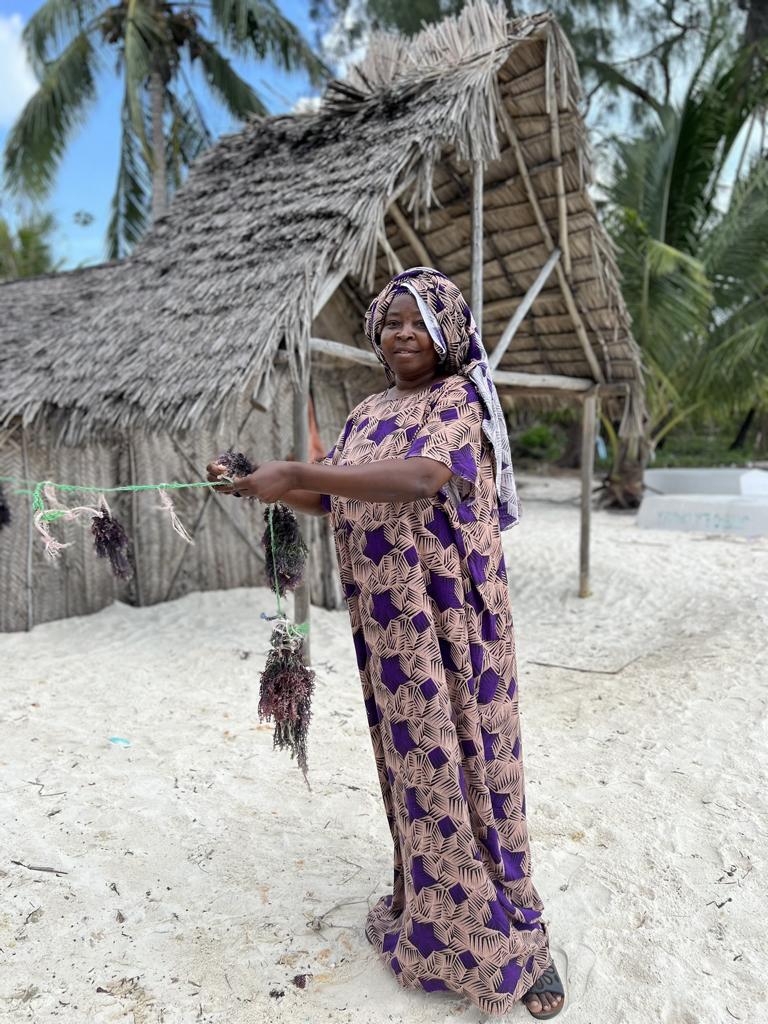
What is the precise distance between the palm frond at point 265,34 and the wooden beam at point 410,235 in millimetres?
7878

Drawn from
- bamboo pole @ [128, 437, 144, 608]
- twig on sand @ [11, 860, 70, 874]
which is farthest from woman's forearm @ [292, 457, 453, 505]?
bamboo pole @ [128, 437, 144, 608]

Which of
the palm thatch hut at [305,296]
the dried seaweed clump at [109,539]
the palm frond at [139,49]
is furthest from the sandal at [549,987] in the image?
the palm frond at [139,49]

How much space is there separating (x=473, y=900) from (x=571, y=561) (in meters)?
6.37

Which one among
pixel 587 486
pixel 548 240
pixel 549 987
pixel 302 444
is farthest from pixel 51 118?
pixel 549 987

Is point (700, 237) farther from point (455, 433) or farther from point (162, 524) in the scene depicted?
point (455, 433)

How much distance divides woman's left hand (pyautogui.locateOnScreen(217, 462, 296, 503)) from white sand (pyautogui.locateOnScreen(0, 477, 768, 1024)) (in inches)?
53.0

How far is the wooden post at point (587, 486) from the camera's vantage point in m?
6.54

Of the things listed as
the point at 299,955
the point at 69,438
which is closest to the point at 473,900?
the point at 299,955

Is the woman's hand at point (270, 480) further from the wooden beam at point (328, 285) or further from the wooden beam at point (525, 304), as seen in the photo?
the wooden beam at point (525, 304)

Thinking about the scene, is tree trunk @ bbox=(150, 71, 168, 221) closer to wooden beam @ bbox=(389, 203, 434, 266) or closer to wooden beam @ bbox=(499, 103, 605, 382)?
wooden beam @ bbox=(389, 203, 434, 266)

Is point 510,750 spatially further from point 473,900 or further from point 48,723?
point 48,723

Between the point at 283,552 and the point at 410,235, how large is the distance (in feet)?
14.0

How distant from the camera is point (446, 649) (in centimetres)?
176

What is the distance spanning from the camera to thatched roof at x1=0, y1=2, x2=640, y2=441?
4.29 metres
